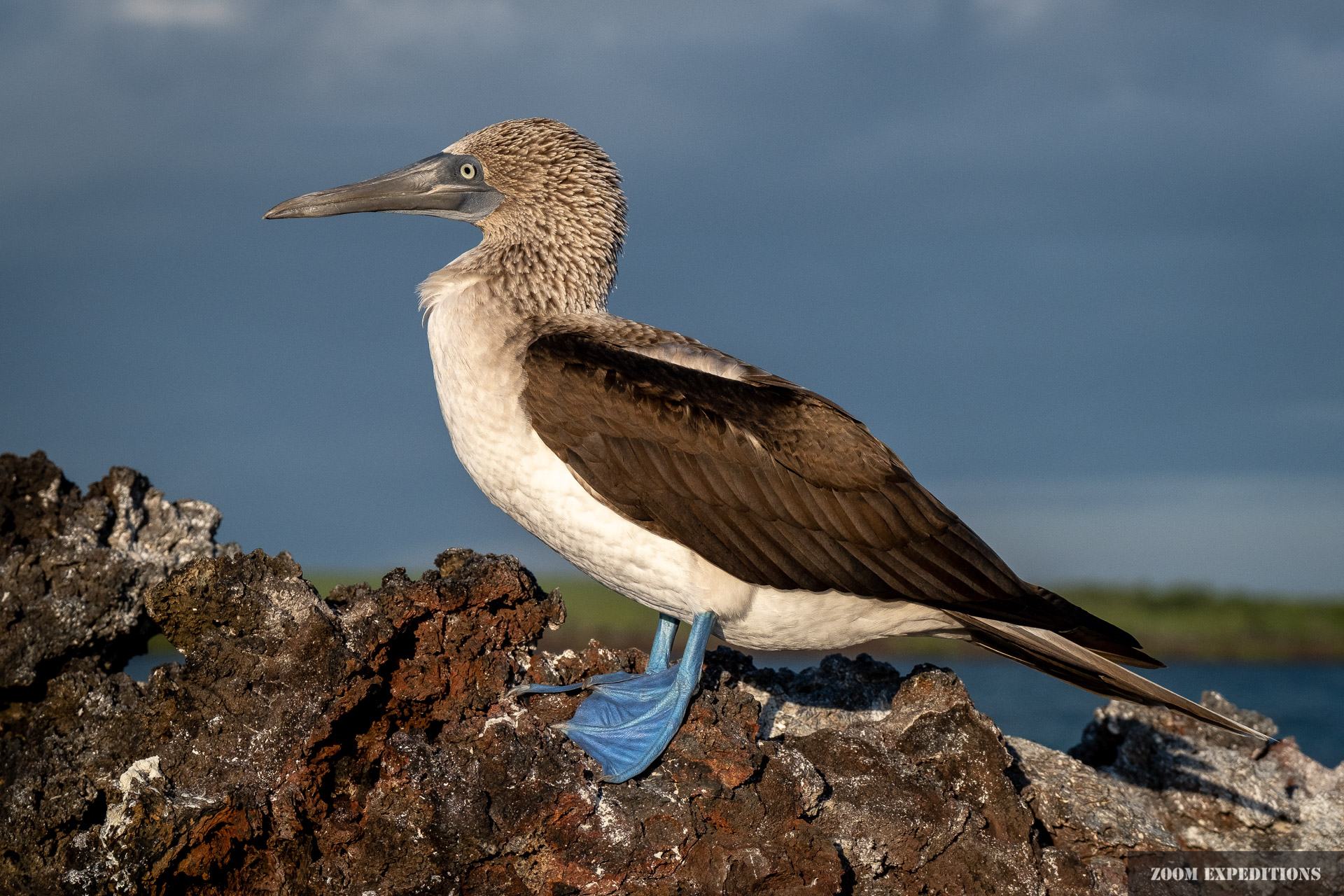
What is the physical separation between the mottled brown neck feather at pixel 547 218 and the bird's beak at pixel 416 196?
0.11 metres

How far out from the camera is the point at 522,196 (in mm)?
6105

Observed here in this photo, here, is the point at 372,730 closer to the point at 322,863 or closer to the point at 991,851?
the point at 322,863

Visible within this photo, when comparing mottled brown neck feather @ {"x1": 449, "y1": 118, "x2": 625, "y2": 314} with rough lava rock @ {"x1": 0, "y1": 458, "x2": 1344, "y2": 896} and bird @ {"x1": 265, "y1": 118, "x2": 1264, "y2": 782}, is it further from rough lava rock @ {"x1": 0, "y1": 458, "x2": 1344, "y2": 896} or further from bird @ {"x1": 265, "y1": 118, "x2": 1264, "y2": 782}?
rough lava rock @ {"x1": 0, "y1": 458, "x2": 1344, "y2": 896}

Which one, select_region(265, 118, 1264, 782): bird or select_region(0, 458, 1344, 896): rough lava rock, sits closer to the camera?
select_region(0, 458, 1344, 896): rough lava rock

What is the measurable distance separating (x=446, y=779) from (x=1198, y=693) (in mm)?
8025

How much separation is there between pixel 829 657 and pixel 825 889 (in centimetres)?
188

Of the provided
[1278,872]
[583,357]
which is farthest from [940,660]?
[583,357]

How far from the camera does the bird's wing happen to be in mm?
5059

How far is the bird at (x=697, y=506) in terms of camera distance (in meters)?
5.06

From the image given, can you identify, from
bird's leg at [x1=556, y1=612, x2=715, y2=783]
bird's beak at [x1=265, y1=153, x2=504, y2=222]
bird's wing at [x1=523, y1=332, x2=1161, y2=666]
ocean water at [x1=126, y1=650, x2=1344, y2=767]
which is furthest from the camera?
ocean water at [x1=126, y1=650, x2=1344, y2=767]

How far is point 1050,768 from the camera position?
5.94 metres

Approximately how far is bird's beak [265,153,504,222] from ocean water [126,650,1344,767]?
6.08 meters

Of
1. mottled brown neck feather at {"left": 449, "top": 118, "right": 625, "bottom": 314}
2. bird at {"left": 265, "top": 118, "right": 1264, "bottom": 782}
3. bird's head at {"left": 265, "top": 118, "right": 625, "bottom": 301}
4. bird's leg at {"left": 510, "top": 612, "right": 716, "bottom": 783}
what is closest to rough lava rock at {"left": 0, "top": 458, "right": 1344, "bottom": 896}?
bird's leg at {"left": 510, "top": 612, "right": 716, "bottom": 783}

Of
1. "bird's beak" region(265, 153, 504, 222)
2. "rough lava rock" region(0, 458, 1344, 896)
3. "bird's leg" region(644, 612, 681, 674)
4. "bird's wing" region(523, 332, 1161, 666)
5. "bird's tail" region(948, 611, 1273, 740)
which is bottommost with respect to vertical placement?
"rough lava rock" region(0, 458, 1344, 896)
